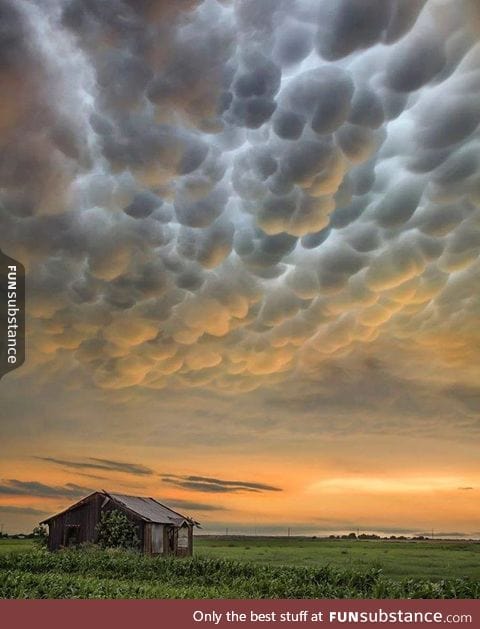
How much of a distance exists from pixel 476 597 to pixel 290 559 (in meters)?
26.5

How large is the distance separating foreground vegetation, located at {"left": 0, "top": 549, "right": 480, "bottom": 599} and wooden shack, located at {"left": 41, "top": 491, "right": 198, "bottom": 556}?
161 inches

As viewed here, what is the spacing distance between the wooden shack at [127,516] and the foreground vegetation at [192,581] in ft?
13.4

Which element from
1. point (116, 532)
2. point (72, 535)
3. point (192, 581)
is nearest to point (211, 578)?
point (192, 581)

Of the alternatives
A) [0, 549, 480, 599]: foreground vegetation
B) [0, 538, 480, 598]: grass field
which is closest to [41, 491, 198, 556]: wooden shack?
[0, 538, 480, 598]: grass field

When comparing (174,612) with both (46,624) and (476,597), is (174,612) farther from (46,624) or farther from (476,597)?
(476,597)

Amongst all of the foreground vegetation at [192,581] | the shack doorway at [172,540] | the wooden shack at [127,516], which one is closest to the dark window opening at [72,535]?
the wooden shack at [127,516]

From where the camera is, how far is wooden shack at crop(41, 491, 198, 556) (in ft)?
113

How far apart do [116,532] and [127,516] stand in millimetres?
952

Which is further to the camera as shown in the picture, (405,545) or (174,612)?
(405,545)

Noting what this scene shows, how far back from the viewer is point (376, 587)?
1920cm

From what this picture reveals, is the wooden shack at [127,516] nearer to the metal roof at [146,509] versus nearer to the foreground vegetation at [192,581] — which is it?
the metal roof at [146,509]

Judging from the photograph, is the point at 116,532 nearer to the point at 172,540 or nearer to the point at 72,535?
the point at 72,535

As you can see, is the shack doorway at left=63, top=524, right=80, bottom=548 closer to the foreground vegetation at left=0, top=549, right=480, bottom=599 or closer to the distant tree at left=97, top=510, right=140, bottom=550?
the distant tree at left=97, top=510, right=140, bottom=550

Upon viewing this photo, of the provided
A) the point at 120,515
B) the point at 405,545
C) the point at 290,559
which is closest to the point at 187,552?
the point at 120,515
